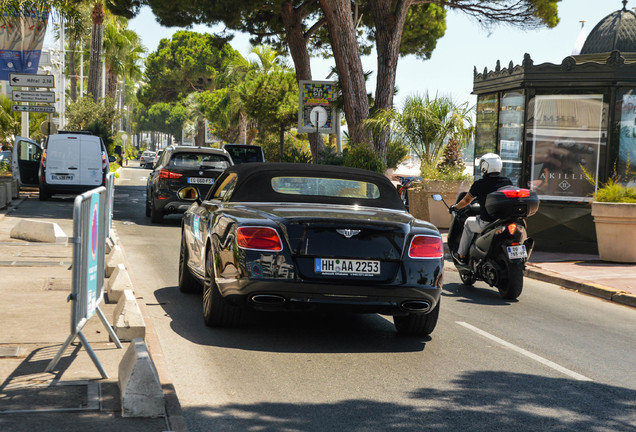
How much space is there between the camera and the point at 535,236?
15906mm

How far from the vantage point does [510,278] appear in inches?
396

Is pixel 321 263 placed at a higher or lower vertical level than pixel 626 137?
lower

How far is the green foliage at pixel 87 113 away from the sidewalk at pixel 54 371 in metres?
39.3

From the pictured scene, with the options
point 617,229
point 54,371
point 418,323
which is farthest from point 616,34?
point 54,371

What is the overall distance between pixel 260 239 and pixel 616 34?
958 inches

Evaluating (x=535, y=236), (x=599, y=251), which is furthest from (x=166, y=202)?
(x=599, y=251)

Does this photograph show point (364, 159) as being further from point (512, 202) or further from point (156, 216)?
point (512, 202)

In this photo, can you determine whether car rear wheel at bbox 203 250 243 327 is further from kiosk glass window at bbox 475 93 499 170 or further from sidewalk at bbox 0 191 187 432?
kiosk glass window at bbox 475 93 499 170

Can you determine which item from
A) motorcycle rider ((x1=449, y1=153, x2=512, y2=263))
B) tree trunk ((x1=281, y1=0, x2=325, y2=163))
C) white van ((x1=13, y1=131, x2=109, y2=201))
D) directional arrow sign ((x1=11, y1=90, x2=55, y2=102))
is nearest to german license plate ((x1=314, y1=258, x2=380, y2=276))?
motorcycle rider ((x1=449, y1=153, x2=512, y2=263))

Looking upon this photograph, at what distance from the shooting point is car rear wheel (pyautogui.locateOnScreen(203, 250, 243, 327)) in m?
7.23

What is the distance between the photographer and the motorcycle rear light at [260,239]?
6.74 m

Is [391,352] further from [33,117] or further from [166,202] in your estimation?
[33,117]

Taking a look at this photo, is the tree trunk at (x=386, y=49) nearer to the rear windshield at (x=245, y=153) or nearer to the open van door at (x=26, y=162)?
the open van door at (x=26, y=162)

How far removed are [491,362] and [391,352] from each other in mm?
795
